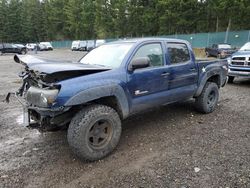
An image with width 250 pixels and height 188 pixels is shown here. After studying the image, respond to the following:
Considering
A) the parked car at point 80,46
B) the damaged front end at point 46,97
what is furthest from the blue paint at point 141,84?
the parked car at point 80,46

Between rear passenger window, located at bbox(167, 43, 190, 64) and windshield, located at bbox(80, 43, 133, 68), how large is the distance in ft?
3.19

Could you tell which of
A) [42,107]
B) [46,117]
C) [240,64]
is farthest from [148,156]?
[240,64]

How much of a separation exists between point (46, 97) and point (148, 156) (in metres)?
1.80

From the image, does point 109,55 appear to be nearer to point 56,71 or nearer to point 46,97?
point 56,71

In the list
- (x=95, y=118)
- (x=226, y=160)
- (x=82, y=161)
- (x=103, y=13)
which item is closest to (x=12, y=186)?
(x=82, y=161)

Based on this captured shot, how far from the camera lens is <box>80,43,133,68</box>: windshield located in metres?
4.57

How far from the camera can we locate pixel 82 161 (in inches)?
156

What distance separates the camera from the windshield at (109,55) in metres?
4.57

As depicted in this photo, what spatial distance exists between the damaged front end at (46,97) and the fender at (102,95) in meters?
0.18

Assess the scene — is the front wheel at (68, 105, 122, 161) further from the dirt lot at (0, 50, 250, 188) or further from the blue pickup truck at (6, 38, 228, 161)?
the dirt lot at (0, 50, 250, 188)

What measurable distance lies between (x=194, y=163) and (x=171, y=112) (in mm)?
2567

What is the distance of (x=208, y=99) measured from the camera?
624 centimetres

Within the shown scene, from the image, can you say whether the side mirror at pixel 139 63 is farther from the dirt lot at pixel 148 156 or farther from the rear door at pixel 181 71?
the dirt lot at pixel 148 156

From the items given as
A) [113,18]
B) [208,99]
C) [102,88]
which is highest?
[113,18]
